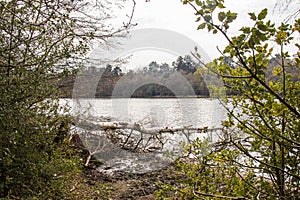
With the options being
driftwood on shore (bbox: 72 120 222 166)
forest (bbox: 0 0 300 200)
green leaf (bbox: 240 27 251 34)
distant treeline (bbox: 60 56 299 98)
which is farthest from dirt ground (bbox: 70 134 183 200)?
green leaf (bbox: 240 27 251 34)

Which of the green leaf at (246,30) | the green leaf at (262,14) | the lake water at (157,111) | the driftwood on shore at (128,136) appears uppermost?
the green leaf at (262,14)

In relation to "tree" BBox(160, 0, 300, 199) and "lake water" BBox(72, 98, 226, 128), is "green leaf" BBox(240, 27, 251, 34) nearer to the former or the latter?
"tree" BBox(160, 0, 300, 199)

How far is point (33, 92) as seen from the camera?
1.73 metres

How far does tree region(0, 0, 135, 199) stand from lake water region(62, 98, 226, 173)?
Result: 164 cm

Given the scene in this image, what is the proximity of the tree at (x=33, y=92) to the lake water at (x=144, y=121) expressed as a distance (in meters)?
1.64

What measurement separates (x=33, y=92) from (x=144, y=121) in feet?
10.1

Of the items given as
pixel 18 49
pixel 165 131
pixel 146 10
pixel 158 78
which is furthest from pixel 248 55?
pixel 165 131

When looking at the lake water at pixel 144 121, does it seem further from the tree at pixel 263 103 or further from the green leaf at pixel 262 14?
the green leaf at pixel 262 14

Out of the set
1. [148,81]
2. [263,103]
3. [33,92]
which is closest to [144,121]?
[148,81]

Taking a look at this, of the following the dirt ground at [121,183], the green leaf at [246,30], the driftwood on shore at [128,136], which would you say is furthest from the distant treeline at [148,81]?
the green leaf at [246,30]

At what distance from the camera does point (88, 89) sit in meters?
3.36

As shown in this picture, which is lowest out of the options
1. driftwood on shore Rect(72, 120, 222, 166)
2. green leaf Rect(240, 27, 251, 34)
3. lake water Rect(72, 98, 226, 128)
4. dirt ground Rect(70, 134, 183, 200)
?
dirt ground Rect(70, 134, 183, 200)

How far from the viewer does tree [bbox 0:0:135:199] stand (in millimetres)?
1626

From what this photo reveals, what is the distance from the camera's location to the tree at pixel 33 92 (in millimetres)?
1626
